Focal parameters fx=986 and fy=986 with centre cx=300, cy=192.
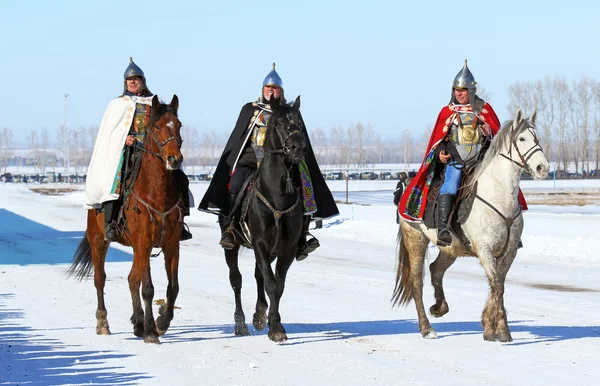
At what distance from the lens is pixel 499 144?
36.4 ft

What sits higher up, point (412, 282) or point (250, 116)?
point (250, 116)

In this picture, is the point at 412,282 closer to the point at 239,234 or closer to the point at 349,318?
the point at 349,318

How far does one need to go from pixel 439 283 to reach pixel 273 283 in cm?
244

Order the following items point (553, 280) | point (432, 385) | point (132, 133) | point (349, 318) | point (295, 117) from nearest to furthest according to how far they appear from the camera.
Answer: point (432, 385) < point (295, 117) < point (132, 133) < point (349, 318) < point (553, 280)

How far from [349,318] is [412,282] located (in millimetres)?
1404

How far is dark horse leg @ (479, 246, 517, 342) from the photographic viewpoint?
1084 centimetres

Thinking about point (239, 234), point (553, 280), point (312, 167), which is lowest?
point (553, 280)

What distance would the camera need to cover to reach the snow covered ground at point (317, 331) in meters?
9.05

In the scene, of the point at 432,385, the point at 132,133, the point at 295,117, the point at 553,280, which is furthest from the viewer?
the point at 553,280

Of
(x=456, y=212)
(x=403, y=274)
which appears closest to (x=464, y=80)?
(x=456, y=212)

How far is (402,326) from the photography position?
1239 centimetres

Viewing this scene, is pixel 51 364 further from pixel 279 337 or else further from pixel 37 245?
pixel 37 245

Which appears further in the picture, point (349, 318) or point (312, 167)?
point (349, 318)

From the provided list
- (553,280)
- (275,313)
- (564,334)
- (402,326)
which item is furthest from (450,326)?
(553,280)
